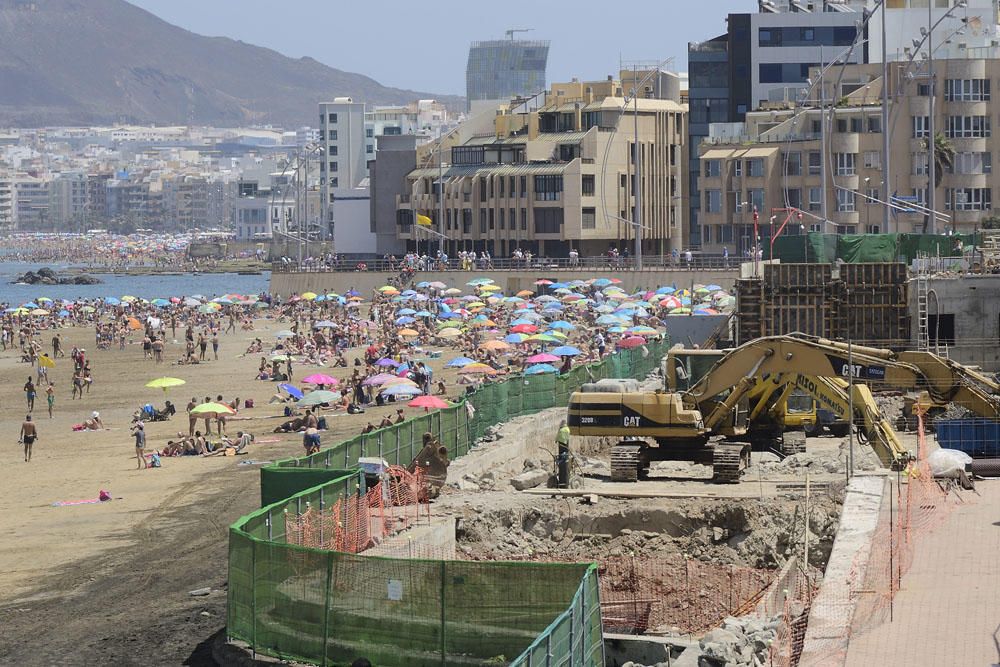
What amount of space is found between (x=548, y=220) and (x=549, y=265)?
9.18 meters

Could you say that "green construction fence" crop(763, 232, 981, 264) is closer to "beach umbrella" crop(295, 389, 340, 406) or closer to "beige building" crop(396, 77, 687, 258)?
"beach umbrella" crop(295, 389, 340, 406)

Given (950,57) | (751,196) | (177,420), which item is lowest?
(177,420)

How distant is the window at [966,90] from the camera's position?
7875 cm

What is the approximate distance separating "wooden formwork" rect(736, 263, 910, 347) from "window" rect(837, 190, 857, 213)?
147ft

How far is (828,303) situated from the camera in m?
37.1

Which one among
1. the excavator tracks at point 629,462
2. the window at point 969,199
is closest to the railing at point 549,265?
the window at point 969,199

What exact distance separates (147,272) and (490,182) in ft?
316

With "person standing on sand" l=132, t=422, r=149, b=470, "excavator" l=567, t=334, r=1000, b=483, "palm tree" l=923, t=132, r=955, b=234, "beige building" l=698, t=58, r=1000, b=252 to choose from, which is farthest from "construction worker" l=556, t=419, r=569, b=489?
"palm tree" l=923, t=132, r=955, b=234

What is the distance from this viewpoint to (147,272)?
189m

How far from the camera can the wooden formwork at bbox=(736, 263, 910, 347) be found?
36688 mm

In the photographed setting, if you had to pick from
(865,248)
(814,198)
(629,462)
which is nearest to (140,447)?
(629,462)

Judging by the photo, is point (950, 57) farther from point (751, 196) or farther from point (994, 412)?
point (994, 412)

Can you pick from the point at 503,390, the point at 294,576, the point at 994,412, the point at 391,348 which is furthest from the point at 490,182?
the point at 294,576

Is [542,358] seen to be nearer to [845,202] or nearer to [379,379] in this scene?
[379,379]
